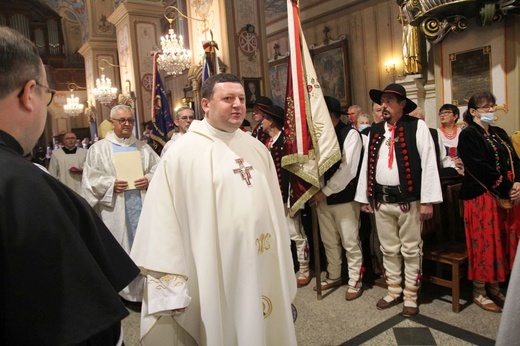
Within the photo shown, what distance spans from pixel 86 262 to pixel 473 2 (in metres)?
6.82

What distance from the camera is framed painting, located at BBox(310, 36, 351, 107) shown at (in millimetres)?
11641

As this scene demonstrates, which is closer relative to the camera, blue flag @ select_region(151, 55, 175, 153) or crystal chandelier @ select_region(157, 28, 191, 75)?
blue flag @ select_region(151, 55, 175, 153)

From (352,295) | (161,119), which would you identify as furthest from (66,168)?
(352,295)

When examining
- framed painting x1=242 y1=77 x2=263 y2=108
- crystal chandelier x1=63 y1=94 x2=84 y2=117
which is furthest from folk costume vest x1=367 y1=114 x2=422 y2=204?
crystal chandelier x1=63 y1=94 x2=84 y2=117

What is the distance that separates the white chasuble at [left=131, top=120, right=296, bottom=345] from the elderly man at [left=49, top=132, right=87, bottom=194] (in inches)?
174

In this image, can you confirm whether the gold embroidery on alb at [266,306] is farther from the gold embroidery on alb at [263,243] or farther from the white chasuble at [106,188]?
the white chasuble at [106,188]

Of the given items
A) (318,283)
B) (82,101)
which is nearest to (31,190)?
(318,283)

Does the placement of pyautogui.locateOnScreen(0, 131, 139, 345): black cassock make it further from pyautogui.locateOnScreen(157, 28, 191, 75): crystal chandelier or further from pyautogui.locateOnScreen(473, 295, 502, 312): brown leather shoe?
pyautogui.locateOnScreen(157, 28, 191, 75): crystal chandelier

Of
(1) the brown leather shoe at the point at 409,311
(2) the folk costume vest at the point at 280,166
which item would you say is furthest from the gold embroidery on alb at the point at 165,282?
(2) the folk costume vest at the point at 280,166

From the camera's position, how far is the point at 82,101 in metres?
22.0

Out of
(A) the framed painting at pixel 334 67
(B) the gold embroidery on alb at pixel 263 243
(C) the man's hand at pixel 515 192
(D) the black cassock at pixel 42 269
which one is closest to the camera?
(D) the black cassock at pixel 42 269

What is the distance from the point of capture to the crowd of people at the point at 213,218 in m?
0.98

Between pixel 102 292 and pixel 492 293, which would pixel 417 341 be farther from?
pixel 102 292

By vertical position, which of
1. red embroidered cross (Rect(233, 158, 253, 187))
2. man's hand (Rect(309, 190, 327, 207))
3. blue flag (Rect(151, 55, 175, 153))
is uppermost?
blue flag (Rect(151, 55, 175, 153))
